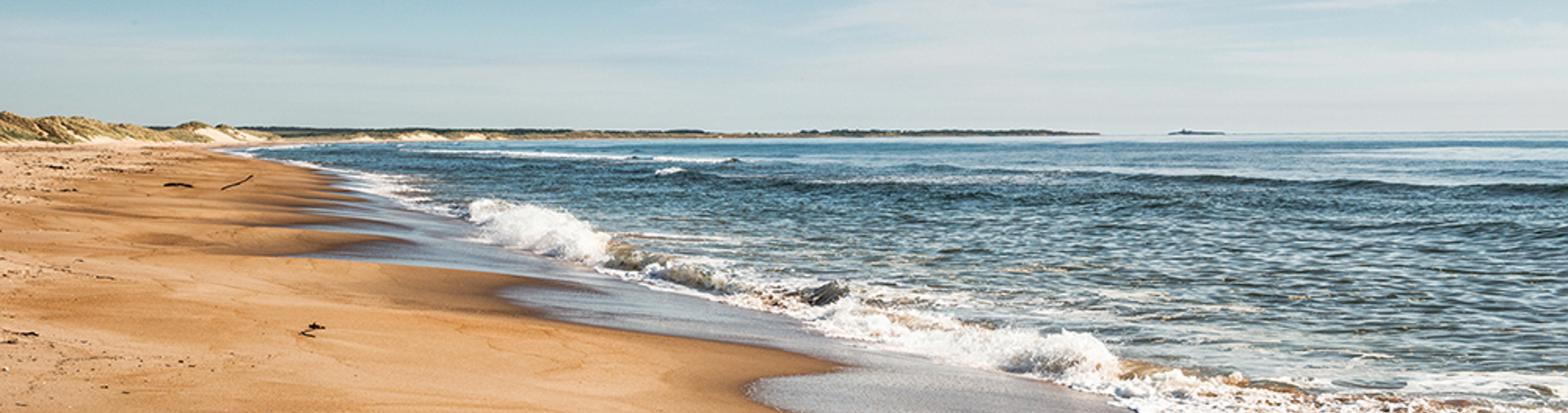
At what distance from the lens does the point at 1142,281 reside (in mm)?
10992

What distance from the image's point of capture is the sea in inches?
257

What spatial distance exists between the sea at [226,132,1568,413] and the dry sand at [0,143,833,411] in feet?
2.73

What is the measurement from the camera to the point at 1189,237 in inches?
628

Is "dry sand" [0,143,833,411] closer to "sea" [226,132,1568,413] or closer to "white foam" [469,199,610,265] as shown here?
"sea" [226,132,1568,413]

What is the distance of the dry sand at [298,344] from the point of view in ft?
15.3

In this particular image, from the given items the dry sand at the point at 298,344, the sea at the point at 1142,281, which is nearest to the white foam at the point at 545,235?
the sea at the point at 1142,281

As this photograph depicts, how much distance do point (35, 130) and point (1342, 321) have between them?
10188 cm

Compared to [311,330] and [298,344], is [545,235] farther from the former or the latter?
[298,344]

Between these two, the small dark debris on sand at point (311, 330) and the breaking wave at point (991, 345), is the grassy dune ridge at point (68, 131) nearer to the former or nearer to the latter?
the breaking wave at point (991, 345)

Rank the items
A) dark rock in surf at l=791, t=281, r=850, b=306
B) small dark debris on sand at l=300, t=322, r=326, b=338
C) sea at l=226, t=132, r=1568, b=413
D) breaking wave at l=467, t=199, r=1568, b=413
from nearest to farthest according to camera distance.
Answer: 1. breaking wave at l=467, t=199, r=1568, b=413
2. small dark debris on sand at l=300, t=322, r=326, b=338
3. sea at l=226, t=132, r=1568, b=413
4. dark rock in surf at l=791, t=281, r=850, b=306

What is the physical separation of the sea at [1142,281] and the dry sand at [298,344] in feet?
2.73

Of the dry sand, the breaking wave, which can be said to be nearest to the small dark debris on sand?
the dry sand

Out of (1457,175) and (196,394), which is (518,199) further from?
(1457,175)

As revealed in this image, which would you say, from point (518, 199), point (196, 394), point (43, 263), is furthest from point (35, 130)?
point (196, 394)
